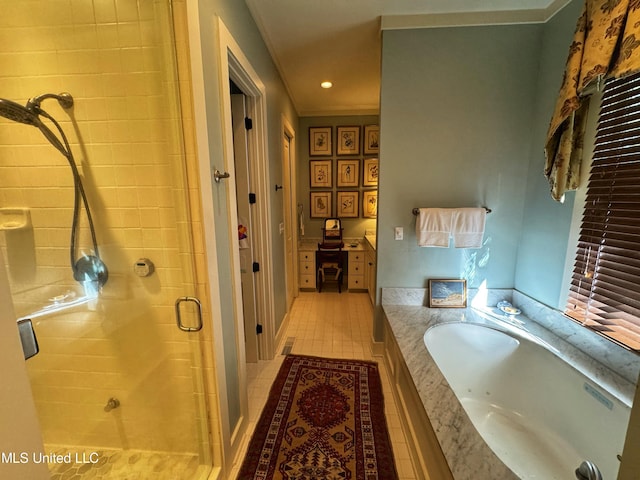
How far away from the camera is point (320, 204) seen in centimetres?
413

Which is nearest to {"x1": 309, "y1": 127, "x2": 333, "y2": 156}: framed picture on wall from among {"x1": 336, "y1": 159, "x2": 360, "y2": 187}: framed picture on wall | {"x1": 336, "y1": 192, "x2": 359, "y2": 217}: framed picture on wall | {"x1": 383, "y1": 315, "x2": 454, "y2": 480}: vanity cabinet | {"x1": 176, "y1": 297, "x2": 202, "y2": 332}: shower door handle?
{"x1": 336, "y1": 159, "x2": 360, "y2": 187}: framed picture on wall

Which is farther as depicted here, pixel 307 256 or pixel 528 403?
pixel 307 256

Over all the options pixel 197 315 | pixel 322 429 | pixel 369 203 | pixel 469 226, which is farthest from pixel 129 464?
pixel 369 203

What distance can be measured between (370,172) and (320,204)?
92 cm

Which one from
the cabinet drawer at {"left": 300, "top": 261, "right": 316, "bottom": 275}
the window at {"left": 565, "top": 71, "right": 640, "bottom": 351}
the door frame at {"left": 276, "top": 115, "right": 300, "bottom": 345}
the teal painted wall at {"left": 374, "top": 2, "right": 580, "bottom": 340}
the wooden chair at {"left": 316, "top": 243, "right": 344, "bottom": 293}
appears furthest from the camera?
the cabinet drawer at {"left": 300, "top": 261, "right": 316, "bottom": 275}

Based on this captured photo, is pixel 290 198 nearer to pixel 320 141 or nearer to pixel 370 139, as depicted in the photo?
pixel 320 141

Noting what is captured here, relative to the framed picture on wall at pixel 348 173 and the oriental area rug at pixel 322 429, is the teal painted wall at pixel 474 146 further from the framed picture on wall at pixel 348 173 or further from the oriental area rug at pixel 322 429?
the framed picture on wall at pixel 348 173

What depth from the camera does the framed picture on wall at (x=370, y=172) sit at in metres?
3.99

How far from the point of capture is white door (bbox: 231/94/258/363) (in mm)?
1935

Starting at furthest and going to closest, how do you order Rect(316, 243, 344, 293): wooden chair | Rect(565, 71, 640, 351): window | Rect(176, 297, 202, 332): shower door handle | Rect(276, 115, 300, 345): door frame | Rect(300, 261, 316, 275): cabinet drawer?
Rect(300, 261, 316, 275): cabinet drawer < Rect(316, 243, 344, 293): wooden chair < Rect(276, 115, 300, 345): door frame < Rect(565, 71, 640, 351): window < Rect(176, 297, 202, 332): shower door handle

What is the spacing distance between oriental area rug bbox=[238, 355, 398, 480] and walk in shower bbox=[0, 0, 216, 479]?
38cm

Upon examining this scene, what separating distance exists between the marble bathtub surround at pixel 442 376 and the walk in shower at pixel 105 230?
42.6 inches

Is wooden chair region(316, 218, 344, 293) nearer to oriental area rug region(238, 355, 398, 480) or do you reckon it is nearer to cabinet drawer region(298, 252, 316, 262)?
cabinet drawer region(298, 252, 316, 262)

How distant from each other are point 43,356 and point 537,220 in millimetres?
3109
